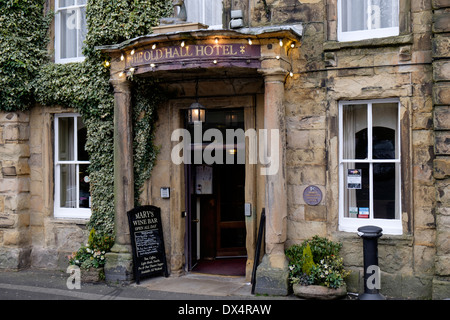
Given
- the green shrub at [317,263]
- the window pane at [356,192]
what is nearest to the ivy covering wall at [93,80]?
the green shrub at [317,263]

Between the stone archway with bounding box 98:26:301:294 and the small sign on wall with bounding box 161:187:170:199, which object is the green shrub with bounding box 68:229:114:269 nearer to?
the small sign on wall with bounding box 161:187:170:199

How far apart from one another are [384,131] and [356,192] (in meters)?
1.10

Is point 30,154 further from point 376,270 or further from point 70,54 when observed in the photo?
point 376,270

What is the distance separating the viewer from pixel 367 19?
8.52m

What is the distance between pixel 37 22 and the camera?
420 inches

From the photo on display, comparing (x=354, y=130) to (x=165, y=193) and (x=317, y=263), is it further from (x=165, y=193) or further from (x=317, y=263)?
(x=165, y=193)

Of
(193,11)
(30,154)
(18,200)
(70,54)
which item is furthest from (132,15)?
(18,200)

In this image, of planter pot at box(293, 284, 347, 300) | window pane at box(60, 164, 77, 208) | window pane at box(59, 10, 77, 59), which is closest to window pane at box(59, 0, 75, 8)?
window pane at box(59, 10, 77, 59)

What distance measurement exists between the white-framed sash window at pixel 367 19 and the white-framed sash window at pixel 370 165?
1128mm

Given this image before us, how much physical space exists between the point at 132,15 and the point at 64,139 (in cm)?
314

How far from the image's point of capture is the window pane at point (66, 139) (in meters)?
10.7

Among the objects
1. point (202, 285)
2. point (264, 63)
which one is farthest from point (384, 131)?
point (202, 285)

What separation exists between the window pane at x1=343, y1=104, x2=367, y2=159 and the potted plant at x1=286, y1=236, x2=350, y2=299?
5.03 ft

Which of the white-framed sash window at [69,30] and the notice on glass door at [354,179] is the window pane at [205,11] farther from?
the notice on glass door at [354,179]
